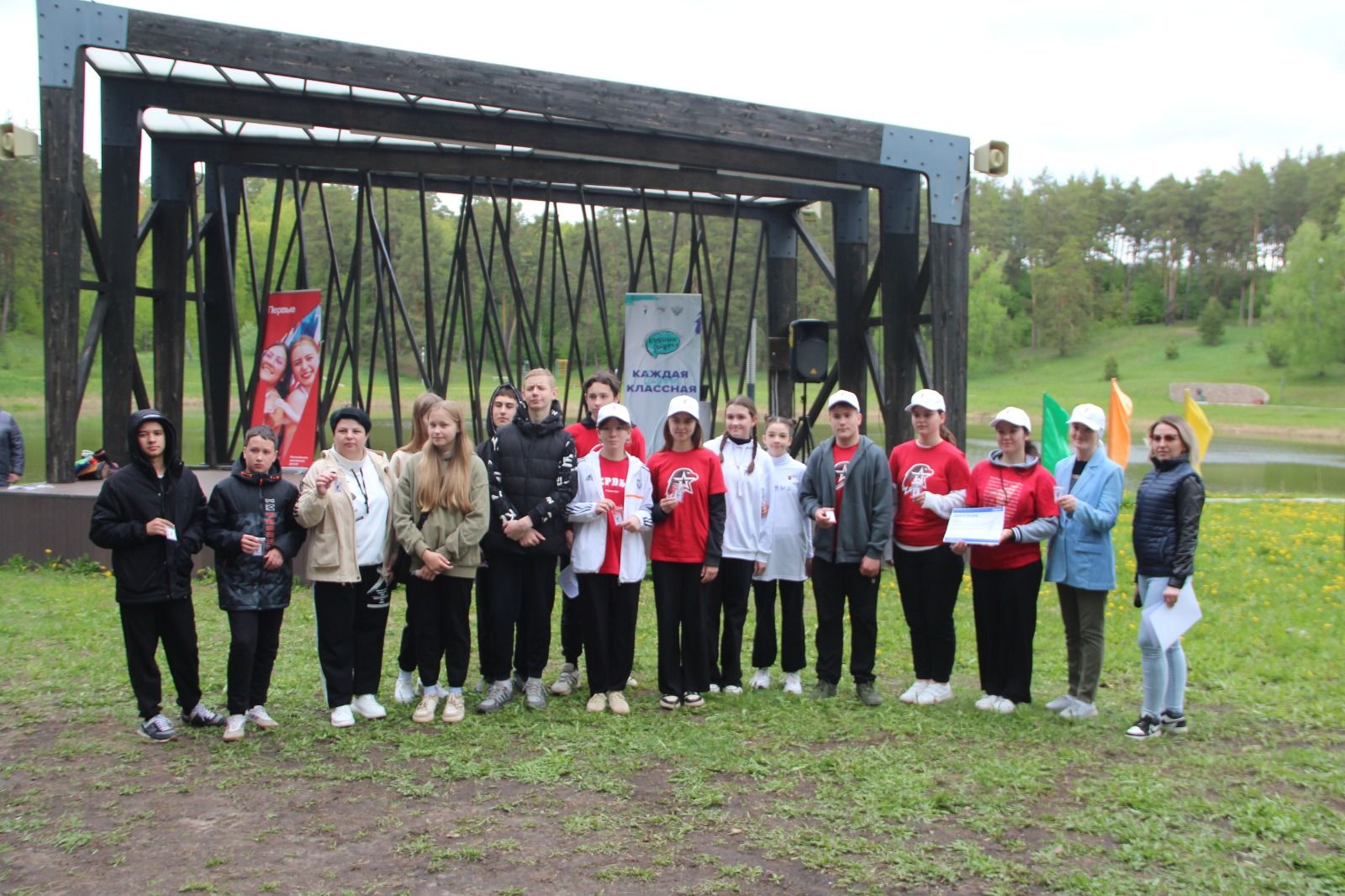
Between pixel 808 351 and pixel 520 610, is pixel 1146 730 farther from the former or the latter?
pixel 808 351

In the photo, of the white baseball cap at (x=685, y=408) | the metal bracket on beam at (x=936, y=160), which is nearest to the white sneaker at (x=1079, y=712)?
the white baseball cap at (x=685, y=408)

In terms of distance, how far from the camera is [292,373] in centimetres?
1208

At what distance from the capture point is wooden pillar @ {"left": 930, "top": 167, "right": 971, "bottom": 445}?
11.8 m

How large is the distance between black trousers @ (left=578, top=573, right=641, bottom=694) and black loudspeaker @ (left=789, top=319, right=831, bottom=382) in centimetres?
606

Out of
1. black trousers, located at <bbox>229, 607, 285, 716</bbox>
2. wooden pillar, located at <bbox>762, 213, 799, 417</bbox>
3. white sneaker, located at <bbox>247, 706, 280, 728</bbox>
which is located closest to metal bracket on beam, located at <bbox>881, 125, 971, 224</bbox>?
wooden pillar, located at <bbox>762, 213, 799, 417</bbox>

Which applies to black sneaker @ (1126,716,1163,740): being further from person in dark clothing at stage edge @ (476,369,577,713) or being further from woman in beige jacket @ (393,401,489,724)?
woman in beige jacket @ (393,401,489,724)

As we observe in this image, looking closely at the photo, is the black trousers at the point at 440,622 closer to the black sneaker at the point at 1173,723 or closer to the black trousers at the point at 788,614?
the black trousers at the point at 788,614

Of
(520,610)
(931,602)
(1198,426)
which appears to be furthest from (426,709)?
(1198,426)

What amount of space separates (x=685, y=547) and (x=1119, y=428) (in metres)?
2.70

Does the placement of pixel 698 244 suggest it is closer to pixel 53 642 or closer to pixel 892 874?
pixel 53 642

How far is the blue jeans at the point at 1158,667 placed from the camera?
18.8ft

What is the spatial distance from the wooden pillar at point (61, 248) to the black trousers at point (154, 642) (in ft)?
17.6

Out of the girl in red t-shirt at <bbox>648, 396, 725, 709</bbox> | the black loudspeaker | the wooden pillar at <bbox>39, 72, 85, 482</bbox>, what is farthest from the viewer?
the black loudspeaker

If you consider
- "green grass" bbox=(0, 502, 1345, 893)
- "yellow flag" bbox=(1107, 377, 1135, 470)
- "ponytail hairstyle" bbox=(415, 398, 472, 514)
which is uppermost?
"yellow flag" bbox=(1107, 377, 1135, 470)
